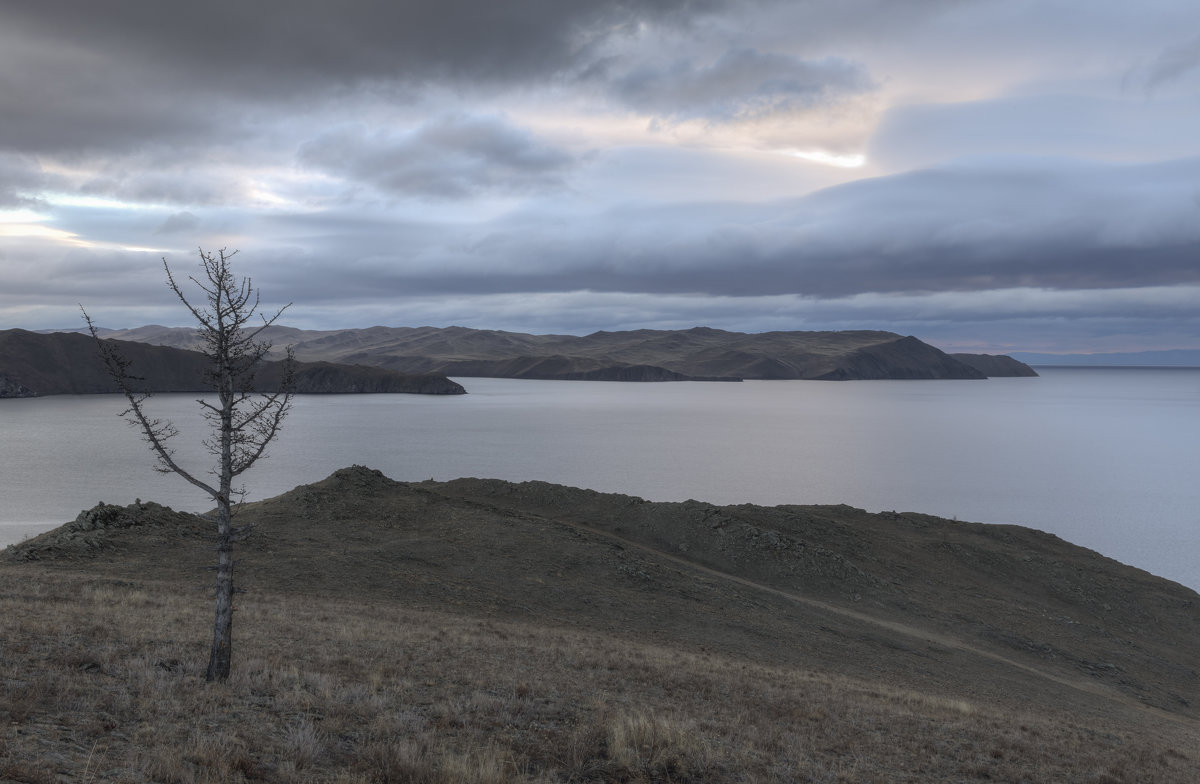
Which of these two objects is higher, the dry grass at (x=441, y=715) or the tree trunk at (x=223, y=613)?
the tree trunk at (x=223, y=613)

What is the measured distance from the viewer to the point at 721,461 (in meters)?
102

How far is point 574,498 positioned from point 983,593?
85.2 feet

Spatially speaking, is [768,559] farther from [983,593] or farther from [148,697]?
[148,697]

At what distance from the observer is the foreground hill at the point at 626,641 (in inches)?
448

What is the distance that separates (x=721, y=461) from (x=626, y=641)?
78.6m

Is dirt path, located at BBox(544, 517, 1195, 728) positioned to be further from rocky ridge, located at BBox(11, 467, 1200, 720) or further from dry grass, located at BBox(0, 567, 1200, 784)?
dry grass, located at BBox(0, 567, 1200, 784)

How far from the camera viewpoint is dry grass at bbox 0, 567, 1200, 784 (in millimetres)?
9305

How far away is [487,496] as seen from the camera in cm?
4991

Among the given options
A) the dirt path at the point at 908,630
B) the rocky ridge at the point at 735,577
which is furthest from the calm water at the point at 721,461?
the dirt path at the point at 908,630

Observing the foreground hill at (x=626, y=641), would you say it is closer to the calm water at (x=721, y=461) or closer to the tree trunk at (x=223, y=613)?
the tree trunk at (x=223, y=613)

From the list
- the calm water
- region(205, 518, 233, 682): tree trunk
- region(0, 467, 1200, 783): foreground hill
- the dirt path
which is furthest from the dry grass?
the calm water

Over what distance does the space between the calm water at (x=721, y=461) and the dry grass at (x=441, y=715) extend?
147ft

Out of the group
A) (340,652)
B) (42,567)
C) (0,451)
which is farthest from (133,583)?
(0,451)

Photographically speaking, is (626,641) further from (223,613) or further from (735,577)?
(735,577)
